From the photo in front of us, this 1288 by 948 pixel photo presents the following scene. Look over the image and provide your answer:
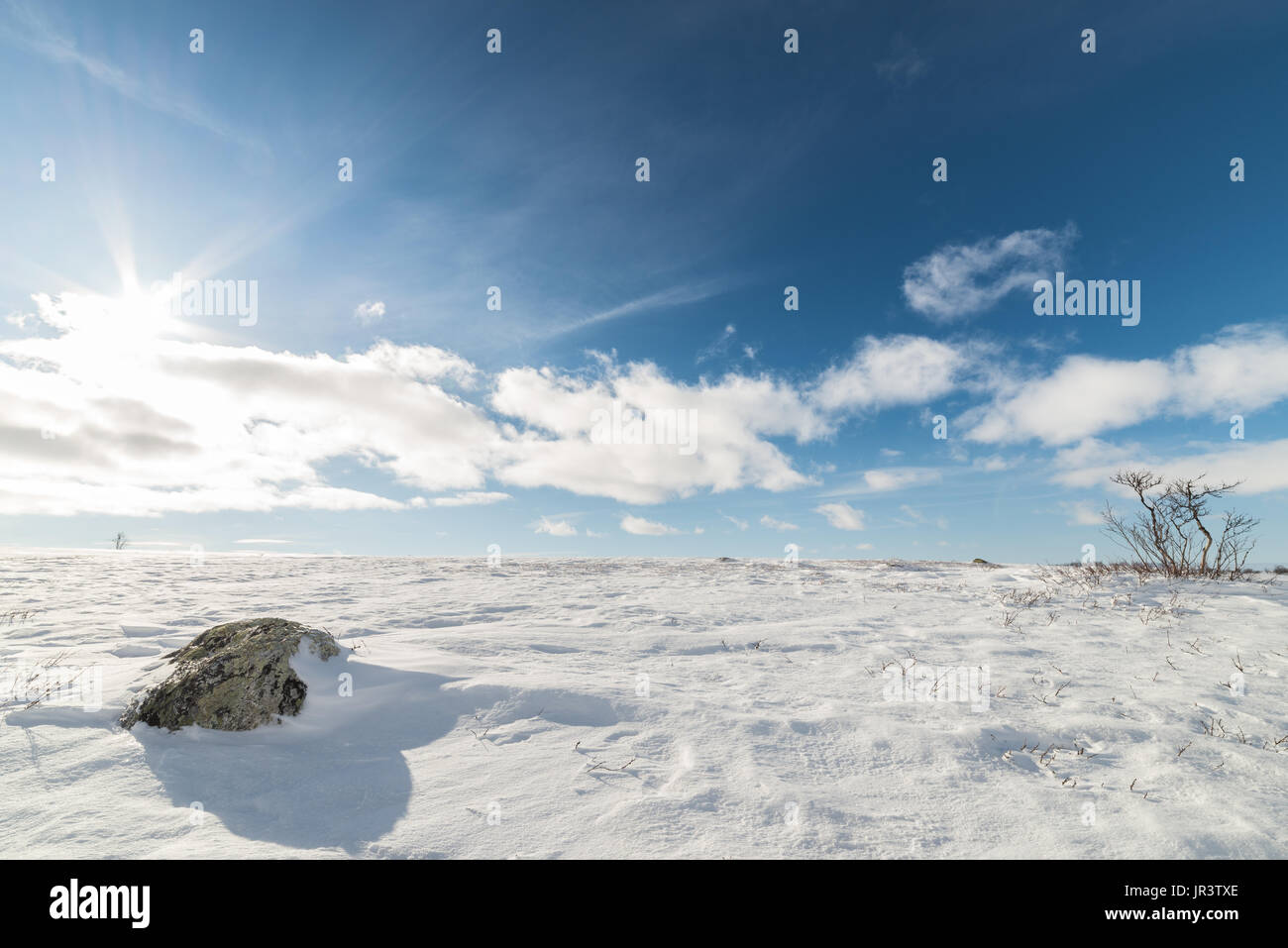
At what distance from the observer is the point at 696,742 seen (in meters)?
4.19

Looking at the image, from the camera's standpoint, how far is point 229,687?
4.38 metres

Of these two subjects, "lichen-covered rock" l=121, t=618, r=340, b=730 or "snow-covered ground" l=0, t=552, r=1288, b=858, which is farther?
"lichen-covered rock" l=121, t=618, r=340, b=730

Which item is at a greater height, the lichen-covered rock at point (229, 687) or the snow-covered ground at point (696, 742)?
the lichen-covered rock at point (229, 687)

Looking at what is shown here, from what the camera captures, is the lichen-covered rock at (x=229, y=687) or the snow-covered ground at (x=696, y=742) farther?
the lichen-covered rock at (x=229, y=687)

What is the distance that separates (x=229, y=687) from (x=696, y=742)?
12.3ft

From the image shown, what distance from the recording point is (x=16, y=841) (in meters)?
2.80

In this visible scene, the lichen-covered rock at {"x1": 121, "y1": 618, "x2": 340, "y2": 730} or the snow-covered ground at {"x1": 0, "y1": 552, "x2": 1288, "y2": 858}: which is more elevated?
the lichen-covered rock at {"x1": 121, "y1": 618, "x2": 340, "y2": 730}

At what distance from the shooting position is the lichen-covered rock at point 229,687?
4227 mm

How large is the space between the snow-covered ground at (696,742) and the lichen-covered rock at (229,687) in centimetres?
16

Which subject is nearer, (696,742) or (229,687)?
(696,742)

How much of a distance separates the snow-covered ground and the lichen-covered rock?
6.1 inches

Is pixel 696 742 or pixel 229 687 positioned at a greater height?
pixel 229 687

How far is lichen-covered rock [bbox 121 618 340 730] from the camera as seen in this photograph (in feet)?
13.9
